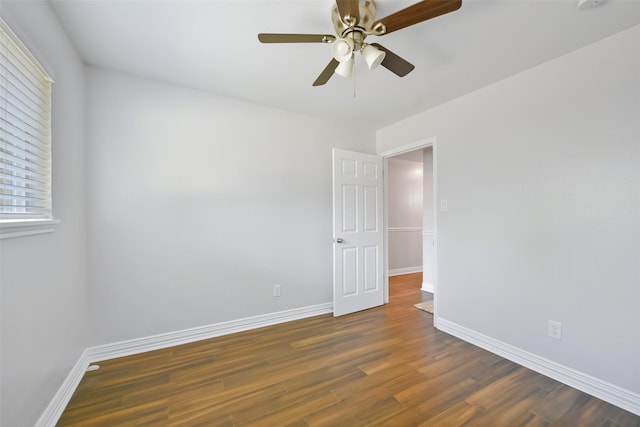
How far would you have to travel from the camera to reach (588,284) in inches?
72.5

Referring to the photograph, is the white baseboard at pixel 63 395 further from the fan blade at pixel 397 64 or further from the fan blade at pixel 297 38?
the fan blade at pixel 397 64

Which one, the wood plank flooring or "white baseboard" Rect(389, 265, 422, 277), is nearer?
the wood plank flooring

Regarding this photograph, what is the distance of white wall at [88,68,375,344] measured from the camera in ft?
7.29

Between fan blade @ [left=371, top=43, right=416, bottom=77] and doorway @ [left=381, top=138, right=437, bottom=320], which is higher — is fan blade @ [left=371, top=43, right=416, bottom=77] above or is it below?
above

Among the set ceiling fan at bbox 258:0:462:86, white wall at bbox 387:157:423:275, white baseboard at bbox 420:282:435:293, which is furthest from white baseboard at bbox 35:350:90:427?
white wall at bbox 387:157:423:275

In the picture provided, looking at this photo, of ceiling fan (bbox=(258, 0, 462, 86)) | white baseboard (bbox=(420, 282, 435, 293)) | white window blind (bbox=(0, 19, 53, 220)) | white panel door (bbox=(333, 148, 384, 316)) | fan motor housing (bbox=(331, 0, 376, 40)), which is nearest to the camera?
white window blind (bbox=(0, 19, 53, 220))

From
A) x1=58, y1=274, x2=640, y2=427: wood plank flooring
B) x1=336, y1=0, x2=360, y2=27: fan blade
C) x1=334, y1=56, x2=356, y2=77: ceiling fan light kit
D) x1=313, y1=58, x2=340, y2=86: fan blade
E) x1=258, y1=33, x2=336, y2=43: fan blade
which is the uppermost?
x1=336, y1=0, x2=360, y2=27: fan blade

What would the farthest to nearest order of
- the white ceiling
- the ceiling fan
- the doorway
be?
the doorway
the white ceiling
the ceiling fan

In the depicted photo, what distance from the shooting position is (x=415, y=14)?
1.31 meters

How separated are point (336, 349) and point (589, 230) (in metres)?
2.14

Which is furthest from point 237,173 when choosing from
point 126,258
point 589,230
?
point 589,230

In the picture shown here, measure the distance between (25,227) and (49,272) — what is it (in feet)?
1.49

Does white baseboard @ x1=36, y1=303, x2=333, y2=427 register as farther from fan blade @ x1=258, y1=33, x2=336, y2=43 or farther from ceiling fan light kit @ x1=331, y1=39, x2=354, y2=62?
ceiling fan light kit @ x1=331, y1=39, x2=354, y2=62

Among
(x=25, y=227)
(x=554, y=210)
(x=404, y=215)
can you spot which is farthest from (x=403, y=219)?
(x=25, y=227)
